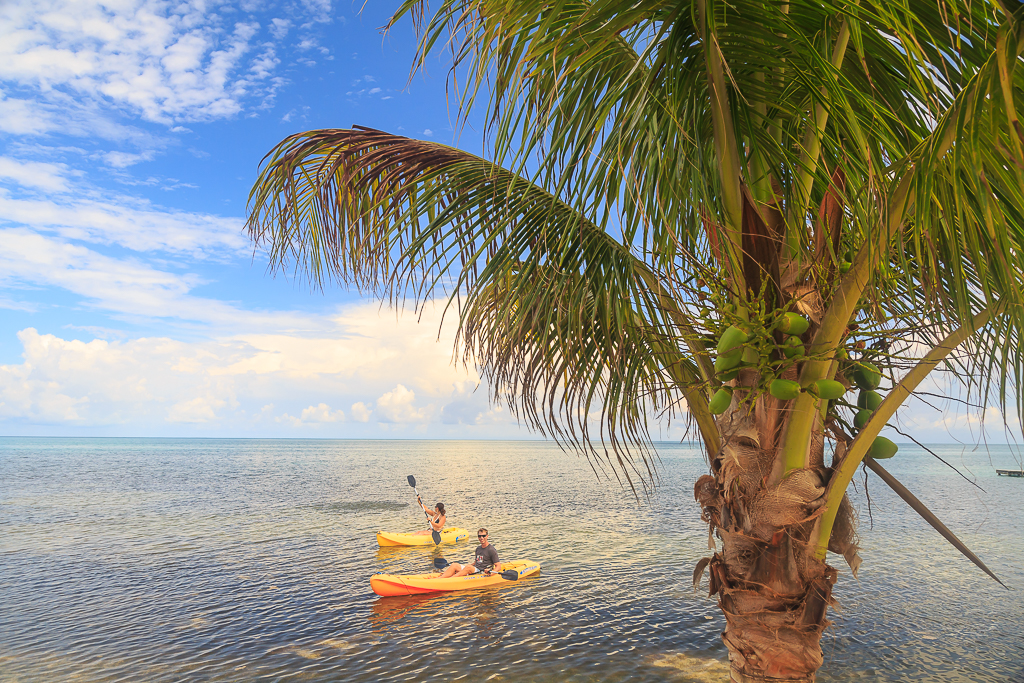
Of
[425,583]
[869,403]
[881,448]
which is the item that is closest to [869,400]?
[869,403]

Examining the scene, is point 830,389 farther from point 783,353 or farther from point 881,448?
point 881,448

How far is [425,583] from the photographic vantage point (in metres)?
13.8

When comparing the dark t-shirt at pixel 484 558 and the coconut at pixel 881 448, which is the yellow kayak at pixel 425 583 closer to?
the dark t-shirt at pixel 484 558

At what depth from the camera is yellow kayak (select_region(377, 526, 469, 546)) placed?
1912 cm

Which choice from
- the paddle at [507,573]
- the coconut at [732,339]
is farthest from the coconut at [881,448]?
the paddle at [507,573]

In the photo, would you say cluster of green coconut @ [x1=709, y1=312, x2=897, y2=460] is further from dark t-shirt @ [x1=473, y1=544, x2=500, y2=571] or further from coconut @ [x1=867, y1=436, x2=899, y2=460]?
dark t-shirt @ [x1=473, y1=544, x2=500, y2=571]

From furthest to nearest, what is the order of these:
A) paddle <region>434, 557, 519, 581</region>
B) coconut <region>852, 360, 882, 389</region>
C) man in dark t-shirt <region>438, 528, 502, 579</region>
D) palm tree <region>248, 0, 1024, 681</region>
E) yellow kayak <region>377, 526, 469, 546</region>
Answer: yellow kayak <region>377, 526, 469, 546</region>, paddle <region>434, 557, 519, 581</region>, man in dark t-shirt <region>438, 528, 502, 579</region>, coconut <region>852, 360, 882, 389</region>, palm tree <region>248, 0, 1024, 681</region>

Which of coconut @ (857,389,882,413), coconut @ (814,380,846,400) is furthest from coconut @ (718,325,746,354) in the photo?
coconut @ (857,389,882,413)

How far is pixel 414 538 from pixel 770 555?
58.2 ft

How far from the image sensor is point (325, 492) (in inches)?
1545

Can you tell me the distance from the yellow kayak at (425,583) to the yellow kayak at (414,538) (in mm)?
5020

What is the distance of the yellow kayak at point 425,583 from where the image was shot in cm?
1351

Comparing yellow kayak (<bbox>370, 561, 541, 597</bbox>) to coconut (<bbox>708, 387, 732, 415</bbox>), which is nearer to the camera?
coconut (<bbox>708, 387, 732, 415</bbox>)

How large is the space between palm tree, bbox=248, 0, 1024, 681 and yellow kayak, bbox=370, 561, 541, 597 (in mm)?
11435
